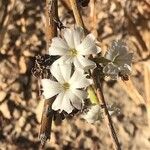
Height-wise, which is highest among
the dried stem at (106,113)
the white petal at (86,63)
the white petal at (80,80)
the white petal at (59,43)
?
the white petal at (59,43)

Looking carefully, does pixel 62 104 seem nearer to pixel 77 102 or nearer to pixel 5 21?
pixel 77 102

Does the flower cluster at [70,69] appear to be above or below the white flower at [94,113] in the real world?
above

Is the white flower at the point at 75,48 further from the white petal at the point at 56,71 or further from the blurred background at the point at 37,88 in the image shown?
the blurred background at the point at 37,88

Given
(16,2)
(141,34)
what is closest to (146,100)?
(141,34)

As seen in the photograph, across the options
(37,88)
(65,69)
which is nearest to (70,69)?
(65,69)

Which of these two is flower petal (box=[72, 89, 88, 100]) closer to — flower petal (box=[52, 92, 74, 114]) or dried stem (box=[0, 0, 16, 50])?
flower petal (box=[52, 92, 74, 114])

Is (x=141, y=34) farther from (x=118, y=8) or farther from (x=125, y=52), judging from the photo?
(x=125, y=52)

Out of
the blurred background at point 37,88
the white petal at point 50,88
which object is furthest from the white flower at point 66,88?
the blurred background at point 37,88

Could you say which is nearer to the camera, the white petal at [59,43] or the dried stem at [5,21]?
the white petal at [59,43]
